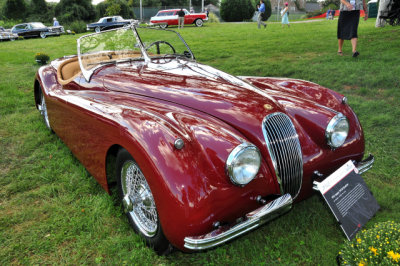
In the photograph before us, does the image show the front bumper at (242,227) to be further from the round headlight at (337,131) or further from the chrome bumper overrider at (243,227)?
the round headlight at (337,131)

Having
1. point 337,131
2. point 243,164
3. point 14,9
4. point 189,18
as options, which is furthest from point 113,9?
point 243,164

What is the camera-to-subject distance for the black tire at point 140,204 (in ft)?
6.63

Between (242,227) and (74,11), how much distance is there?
37756 mm

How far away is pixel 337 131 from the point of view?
237 cm

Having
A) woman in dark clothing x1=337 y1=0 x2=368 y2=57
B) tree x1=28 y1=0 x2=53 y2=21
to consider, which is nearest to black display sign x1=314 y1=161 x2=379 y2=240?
woman in dark clothing x1=337 y1=0 x2=368 y2=57

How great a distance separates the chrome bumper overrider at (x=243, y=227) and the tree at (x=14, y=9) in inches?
1689

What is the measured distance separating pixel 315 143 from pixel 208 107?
87 cm

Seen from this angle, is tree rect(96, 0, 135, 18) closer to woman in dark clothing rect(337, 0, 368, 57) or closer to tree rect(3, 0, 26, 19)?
tree rect(3, 0, 26, 19)

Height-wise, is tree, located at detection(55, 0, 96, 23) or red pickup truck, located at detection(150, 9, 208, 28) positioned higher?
tree, located at detection(55, 0, 96, 23)

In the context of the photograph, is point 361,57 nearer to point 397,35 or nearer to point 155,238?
point 397,35

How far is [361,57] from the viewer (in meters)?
6.52

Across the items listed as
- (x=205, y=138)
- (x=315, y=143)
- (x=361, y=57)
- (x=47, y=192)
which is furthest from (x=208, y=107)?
(x=361, y=57)

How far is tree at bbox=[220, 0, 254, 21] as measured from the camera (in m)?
31.5

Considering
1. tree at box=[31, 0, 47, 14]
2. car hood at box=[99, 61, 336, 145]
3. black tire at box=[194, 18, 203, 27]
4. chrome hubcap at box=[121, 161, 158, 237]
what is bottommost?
chrome hubcap at box=[121, 161, 158, 237]
